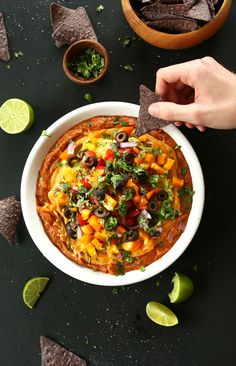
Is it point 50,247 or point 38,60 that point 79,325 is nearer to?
point 50,247

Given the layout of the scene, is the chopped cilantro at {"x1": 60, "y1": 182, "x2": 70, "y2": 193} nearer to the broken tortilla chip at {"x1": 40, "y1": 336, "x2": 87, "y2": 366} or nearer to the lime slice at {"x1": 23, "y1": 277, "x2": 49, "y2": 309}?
the lime slice at {"x1": 23, "y1": 277, "x2": 49, "y2": 309}

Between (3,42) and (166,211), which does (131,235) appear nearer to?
(166,211)

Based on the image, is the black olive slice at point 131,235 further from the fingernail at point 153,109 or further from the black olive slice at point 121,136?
the fingernail at point 153,109

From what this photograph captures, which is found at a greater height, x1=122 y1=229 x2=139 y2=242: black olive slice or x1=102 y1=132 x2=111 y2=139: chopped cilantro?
x1=102 y1=132 x2=111 y2=139: chopped cilantro

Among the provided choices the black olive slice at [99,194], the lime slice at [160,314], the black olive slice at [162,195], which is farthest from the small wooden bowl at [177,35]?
the lime slice at [160,314]

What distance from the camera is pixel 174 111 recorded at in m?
3.46

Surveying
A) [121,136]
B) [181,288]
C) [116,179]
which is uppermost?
[121,136]

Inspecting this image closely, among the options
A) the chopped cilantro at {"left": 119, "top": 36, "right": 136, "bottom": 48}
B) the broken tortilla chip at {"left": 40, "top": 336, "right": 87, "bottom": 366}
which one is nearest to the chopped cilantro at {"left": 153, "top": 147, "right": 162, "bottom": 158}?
the chopped cilantro at {"left": 119, "top": 36, "right": 136, "bottom": 48}

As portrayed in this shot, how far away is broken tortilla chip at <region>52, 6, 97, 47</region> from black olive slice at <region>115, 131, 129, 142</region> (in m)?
0.91

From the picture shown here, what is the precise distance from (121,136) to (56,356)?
1.86 meters

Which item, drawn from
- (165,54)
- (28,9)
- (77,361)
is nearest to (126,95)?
(165,54)

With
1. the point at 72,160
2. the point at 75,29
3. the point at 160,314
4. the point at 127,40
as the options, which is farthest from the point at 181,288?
the point at 75,29

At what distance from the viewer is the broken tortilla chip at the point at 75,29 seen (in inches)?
166

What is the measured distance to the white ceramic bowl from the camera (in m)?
3.91
